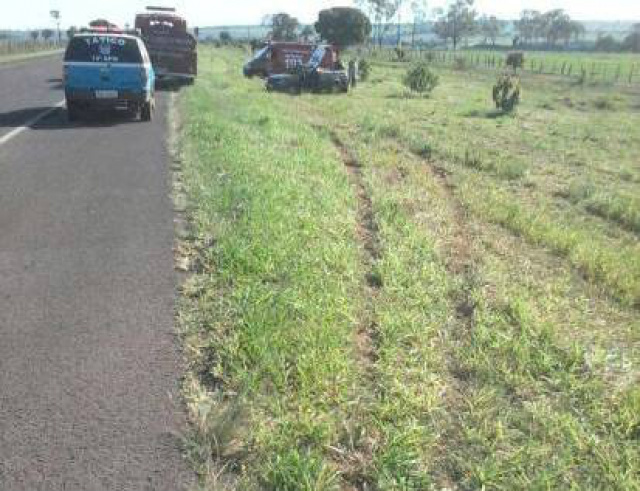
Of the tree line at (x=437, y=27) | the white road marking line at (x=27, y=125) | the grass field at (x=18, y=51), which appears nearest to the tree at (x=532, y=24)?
the tree line at (x=437, y=27)

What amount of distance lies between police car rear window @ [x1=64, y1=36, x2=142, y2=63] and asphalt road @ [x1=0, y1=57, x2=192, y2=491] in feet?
17.9

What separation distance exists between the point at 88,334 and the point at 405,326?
213 centimetres

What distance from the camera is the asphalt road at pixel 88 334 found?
3057 mm

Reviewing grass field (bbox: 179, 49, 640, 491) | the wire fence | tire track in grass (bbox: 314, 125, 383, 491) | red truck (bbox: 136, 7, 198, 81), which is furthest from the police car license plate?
the wire fence

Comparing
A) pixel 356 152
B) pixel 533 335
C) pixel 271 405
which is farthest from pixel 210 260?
pixel 356 152

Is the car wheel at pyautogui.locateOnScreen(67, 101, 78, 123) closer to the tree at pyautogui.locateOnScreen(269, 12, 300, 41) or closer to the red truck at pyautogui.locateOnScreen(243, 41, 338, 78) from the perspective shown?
the red truck at pyautogui.locateOnScreen(243, 41, 338, 78)

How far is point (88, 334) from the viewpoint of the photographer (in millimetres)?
4289

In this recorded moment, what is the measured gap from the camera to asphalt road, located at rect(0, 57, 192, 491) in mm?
3057

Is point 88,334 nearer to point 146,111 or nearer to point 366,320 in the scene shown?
point 366,320

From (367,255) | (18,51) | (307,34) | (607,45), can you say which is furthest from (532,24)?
(367,255)

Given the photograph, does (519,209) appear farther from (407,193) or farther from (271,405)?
(271,405)

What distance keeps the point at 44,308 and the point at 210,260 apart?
1.45m

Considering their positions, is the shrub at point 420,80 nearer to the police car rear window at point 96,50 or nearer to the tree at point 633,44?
the police car rear window at point 96,50

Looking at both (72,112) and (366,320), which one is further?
(72,112)
